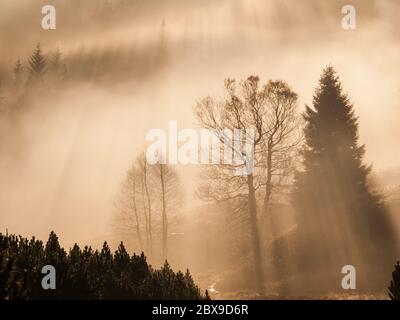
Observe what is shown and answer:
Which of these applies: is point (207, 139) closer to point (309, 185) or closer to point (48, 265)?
point (309, 185)

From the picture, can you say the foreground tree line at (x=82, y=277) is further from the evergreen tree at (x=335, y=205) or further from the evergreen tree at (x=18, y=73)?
the evergreen tree at (x=18, y=73)

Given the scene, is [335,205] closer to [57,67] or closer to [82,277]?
[82,277]

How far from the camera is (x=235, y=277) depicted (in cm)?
2725

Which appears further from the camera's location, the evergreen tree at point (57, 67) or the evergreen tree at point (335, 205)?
the evergreen tree at point (57, 67)

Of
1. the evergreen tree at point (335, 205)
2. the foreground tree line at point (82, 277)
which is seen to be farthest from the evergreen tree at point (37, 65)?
the foreground tree line at point (82, 277)

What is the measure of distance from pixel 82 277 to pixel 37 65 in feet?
345

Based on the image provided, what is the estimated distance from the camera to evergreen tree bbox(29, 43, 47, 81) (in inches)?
4124

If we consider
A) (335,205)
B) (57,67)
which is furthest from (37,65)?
(335,205)

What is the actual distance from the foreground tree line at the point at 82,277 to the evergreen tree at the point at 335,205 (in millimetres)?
12866

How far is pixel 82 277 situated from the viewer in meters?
10.6

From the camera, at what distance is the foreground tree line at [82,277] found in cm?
942

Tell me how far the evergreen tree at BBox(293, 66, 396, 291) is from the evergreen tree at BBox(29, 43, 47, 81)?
9150 cm

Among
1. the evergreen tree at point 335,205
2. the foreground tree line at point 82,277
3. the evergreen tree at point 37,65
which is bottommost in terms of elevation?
the foreground tree line at point 82,277
